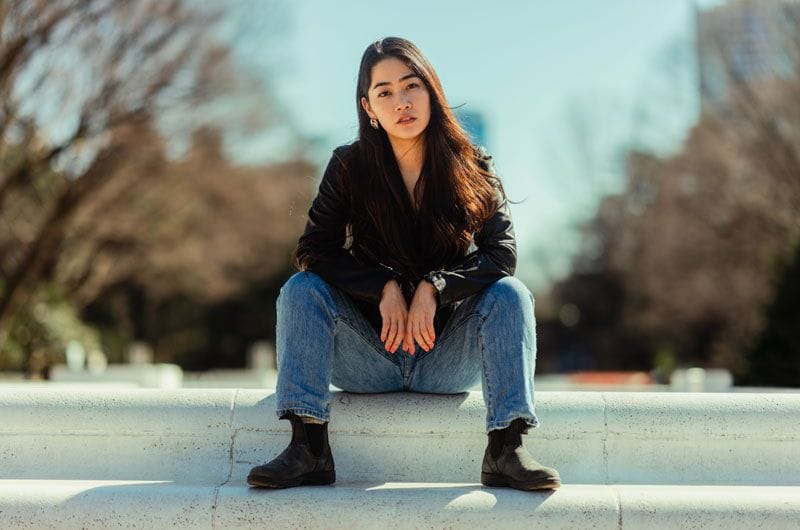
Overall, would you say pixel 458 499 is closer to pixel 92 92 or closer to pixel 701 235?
pixel 92 92

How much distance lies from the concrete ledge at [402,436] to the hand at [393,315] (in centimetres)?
26

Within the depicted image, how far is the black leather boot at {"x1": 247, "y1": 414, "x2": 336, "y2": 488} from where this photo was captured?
9.45 feet

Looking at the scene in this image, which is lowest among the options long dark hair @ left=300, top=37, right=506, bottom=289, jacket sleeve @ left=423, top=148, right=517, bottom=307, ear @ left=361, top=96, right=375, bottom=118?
jacket sleeve @ left=423, top=148, right=517, bottom=307

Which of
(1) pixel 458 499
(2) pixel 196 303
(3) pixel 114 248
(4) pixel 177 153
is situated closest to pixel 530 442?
(1) pixel 458 499

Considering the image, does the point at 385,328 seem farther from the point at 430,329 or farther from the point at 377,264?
the point at 377,264

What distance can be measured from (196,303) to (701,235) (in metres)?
19.1

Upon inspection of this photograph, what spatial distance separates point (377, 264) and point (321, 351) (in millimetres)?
421

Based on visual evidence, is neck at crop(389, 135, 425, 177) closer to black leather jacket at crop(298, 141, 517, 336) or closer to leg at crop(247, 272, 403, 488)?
black leather jacket at crop(298, 141, 517, 336)

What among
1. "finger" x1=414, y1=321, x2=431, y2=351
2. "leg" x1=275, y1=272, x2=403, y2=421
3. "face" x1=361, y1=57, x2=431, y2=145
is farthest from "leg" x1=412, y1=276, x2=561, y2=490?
"face" x1=361, y1=57, x2=431, y2=145

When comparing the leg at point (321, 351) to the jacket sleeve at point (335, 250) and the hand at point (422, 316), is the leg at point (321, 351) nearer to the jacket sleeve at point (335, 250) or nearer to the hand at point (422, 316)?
the jacket sleeve at point (335, 250)

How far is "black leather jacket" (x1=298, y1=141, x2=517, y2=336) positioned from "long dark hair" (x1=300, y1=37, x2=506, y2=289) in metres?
0.04

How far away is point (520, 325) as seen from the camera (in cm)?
304

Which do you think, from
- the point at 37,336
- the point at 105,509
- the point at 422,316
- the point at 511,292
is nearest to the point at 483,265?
the point at 511,292

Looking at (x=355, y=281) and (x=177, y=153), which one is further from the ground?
(x=177, y=153)
